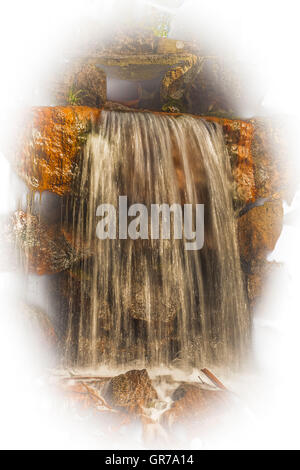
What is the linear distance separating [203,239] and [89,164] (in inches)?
72.3

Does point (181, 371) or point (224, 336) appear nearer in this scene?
point (181, 371)

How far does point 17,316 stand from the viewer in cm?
280

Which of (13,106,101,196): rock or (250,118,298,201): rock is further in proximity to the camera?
(250,118,298,201): rock

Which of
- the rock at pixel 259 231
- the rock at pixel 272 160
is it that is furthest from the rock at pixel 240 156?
the rock at pixel 259 231

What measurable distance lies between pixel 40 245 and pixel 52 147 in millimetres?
1219

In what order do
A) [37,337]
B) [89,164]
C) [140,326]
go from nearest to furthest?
[37,337] → [89,164] → [140,326]

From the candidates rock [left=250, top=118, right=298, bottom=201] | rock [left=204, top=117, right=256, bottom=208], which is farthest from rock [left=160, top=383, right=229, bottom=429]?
rock [left=250, top=118, right=298, bottom=201]

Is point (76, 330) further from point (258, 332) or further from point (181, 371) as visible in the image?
point (258, 332)

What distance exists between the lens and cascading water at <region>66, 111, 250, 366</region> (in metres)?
3.47

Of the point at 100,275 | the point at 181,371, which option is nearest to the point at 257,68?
the point at 100,275

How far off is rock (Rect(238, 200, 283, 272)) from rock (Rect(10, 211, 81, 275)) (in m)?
2.48

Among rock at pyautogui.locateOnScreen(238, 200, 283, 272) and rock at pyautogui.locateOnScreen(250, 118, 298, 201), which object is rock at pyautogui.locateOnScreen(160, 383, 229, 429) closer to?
rock at pyautogui.locateOnScreen(238, 200, 283, 272)

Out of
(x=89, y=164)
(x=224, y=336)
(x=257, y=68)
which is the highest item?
(x=257, y=68)
